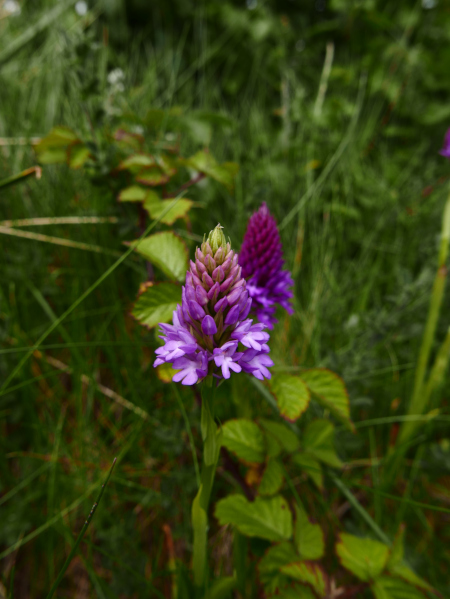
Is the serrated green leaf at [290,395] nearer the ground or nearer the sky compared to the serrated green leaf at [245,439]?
nearer the sky

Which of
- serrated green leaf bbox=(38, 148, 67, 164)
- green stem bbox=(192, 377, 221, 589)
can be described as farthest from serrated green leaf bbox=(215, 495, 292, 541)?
serrated green leaf bbox=(38, 148, 67, 164)

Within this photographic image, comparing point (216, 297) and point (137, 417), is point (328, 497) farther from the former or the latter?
point (216, 297)

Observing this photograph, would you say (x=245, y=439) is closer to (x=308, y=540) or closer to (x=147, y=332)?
(x=308, y=540)

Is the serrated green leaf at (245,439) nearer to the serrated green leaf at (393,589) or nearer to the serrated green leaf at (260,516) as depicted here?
the serrated green leaf at (260,516)

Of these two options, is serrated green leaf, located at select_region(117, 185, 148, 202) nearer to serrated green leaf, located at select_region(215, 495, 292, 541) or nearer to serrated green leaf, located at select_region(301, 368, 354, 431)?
serrated green leaf, located at select_region(301, 368, 354, 431)

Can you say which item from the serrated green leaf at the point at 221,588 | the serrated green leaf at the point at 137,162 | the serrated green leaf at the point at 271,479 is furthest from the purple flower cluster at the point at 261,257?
the serrated green leaf at the point at 221,588

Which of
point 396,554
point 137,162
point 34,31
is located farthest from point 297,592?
point 34,31
